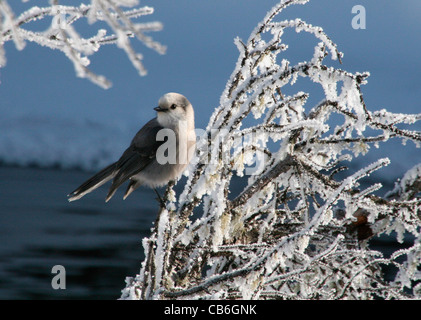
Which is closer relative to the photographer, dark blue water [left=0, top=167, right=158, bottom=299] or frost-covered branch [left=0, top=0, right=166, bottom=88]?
frost-covered branch [left=0, top=0, right=166, bottom=88]

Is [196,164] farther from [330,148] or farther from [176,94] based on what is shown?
[176,94]

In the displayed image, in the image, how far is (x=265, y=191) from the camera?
9.61 feet

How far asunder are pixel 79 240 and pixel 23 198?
484 centimetres

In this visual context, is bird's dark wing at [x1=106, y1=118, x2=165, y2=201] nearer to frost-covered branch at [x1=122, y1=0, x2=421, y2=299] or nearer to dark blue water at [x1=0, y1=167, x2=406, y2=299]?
frost-covered branch at [x1=122, y1=0, x2=421, y2=299]

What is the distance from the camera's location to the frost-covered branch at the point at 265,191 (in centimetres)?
201

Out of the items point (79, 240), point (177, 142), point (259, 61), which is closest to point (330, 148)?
point (259, 61)

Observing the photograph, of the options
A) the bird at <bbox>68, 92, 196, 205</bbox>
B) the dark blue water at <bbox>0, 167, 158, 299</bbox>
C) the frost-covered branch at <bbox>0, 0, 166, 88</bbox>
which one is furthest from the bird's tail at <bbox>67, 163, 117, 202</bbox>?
the dark blue water at <bbox>0, 167, 158, 299</bbox>

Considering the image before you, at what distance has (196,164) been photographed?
2338mm

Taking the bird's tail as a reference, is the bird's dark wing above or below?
above

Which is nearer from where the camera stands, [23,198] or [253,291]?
[253,291]

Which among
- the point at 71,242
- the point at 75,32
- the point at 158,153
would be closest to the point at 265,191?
the point at 158,153

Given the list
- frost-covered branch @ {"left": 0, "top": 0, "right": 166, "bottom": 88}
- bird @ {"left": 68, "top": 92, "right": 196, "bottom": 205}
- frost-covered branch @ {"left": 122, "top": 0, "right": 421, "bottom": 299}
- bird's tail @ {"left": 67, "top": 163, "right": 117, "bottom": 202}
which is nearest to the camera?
frost-covered branch @ {"left": 0, "top": 0, "right": 166, "bottom": 88}

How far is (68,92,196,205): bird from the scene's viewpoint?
3.22 metres
